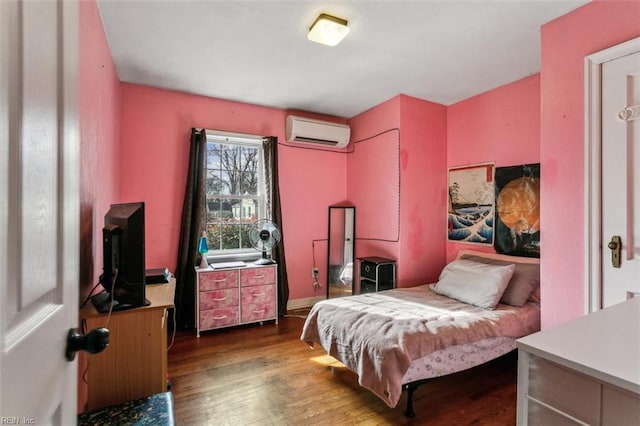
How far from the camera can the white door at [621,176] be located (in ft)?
5.27

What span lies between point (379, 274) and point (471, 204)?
1.28 metres

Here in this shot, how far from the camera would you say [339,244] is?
409cm

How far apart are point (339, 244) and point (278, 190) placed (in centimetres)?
114

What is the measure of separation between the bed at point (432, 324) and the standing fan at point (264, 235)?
1.15 m

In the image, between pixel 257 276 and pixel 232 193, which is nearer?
pixel 257 276

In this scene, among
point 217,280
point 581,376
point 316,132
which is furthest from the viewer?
point 316,132

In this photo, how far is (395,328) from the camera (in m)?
1.95

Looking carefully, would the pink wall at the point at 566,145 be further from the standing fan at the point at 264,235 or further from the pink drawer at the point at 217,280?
the pink drawer at the point at 217,280

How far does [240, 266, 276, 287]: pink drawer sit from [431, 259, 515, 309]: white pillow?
5.77 feet

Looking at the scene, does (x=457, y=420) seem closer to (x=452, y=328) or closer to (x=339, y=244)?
(x=452, y=328)

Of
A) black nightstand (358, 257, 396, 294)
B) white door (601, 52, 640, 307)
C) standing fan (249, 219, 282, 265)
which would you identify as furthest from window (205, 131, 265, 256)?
white door (601, 52, 640, 307)

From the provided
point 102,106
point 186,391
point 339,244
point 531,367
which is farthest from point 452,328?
point 102,106

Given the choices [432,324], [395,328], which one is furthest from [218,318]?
[432,324]

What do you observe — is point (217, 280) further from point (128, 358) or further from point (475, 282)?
point (475, 282)
